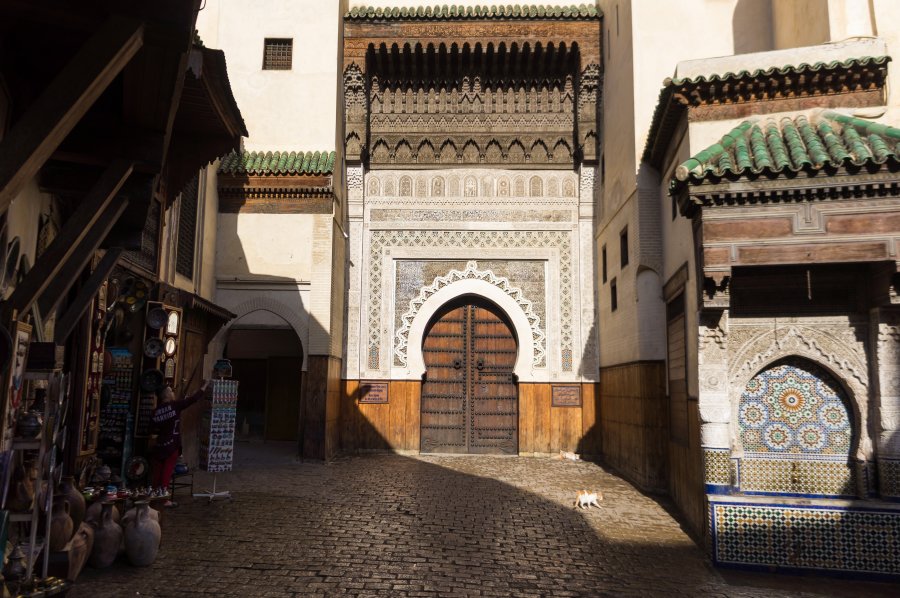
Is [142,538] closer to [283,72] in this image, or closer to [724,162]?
[724,162]

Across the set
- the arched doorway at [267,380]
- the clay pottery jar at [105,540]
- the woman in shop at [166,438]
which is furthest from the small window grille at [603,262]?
the clay pottery jar at [105,540]

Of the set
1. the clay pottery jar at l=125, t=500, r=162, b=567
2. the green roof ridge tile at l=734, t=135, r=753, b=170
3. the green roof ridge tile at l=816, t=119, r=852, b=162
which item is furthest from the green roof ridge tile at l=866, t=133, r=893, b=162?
→ the clay pottery jar at l=125, t=500, r=162, b=567

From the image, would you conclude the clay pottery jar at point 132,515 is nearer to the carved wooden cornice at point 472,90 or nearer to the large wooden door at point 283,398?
the carved wooden cornice at point 472,90

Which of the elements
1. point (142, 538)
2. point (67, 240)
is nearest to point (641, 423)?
point (142, 538)

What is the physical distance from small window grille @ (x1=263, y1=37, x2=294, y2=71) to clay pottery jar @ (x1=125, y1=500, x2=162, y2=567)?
8.39 metres

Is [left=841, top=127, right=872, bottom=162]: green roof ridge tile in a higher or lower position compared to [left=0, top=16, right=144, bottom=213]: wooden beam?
higher

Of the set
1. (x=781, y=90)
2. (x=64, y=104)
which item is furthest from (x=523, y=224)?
(x=64, y=104)

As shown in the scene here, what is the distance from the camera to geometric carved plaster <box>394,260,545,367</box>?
10938 mm

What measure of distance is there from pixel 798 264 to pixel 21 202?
585cm

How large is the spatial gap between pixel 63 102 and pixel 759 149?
493 centimetres

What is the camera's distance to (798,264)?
15.9ft

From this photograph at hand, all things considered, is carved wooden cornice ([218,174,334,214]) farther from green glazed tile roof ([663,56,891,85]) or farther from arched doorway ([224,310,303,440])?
green glazed tile roof ([663,56,891,85])

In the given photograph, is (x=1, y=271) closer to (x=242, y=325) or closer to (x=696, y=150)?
(x=696, y=150)

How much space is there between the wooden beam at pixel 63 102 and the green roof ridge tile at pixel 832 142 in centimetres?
482
